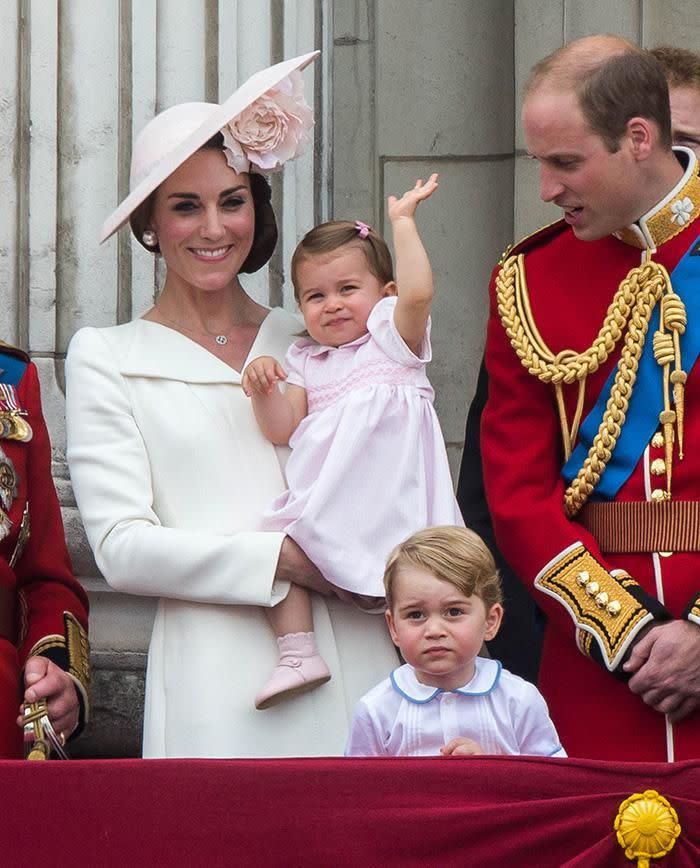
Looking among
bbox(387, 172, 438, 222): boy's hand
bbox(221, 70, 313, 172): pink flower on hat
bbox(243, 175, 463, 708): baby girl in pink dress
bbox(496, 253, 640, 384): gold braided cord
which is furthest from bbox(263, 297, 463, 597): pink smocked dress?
bbox(221, 70, 313, 172): pink flower on hat

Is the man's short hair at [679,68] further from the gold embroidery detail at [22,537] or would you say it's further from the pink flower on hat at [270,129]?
the gold embroidery detail at [22,537]

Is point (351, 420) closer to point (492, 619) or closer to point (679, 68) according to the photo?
point (492, 619)

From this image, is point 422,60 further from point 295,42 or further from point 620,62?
point 620,62

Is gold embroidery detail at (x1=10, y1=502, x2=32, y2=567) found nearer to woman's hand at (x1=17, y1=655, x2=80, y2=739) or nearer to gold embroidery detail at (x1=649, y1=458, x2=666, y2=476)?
woman's hand at (x1=17, y1=655, x2=80, y2=739)

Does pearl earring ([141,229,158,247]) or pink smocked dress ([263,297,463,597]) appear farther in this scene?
pearl earring ([141,229,158,247])

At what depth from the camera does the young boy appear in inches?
123

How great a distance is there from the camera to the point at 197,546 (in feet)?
11.6

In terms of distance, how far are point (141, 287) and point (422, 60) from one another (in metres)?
0.95

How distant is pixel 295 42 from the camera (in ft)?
15.8

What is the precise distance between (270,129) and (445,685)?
114 centimetres

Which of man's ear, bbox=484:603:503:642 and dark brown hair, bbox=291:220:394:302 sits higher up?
dark brown hair, bbox=291:220:394:302

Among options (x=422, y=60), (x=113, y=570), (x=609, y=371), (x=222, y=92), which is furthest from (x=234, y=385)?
(x=422, y=60)

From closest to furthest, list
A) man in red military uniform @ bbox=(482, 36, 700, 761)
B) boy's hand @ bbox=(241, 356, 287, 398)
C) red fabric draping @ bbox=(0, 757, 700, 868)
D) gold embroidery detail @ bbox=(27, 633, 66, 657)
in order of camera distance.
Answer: red fabric draping @ bbox=(0, 757, 700, 868), man in red military uniform @ bbox=(482, 36, 700, 761), gold embroidery detail @ bbox=(27, 633, 66, 657), boy's hand @ bbox=(241, 356, 287, 398)

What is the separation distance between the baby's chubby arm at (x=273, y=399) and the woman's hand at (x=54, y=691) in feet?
1.84
